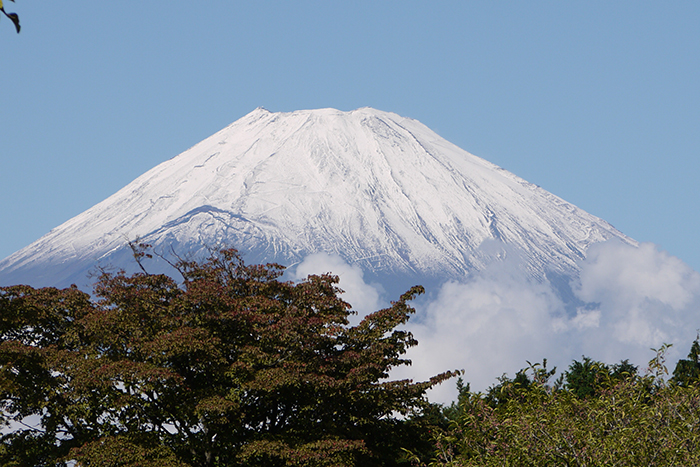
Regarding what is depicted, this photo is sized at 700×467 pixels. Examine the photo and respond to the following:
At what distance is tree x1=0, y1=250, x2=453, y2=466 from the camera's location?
60.4ft

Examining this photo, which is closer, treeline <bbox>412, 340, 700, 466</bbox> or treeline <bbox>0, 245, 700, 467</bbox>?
treeline <bbox>412, 340, 700, 466</bbox>

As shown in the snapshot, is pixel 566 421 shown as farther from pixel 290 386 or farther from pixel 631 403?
pixel 290 386

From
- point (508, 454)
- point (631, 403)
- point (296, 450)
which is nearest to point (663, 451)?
point (631, 403)

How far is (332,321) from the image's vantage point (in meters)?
21.4

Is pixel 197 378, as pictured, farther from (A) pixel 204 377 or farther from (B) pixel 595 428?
(B) pixel 595 428

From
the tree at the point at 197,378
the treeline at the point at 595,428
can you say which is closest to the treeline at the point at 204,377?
the tree at the point at 197,378

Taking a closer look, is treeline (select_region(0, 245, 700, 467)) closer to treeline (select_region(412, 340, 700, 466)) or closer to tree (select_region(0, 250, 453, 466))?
tree (select_region(0, 250, 453, 466))

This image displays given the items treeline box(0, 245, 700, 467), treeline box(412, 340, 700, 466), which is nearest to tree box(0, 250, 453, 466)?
treeline box(0, 245, 700, 467)

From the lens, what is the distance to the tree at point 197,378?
18422 mm

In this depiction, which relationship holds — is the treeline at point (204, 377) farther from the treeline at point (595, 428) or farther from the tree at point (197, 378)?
the treeline at point (595, 428)

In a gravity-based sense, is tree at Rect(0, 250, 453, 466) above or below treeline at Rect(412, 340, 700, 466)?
above

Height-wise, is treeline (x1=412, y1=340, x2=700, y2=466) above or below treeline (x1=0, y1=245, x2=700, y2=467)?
below

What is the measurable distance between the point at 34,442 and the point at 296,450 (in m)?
7.02

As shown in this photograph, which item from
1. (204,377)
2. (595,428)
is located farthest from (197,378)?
(595,428)
